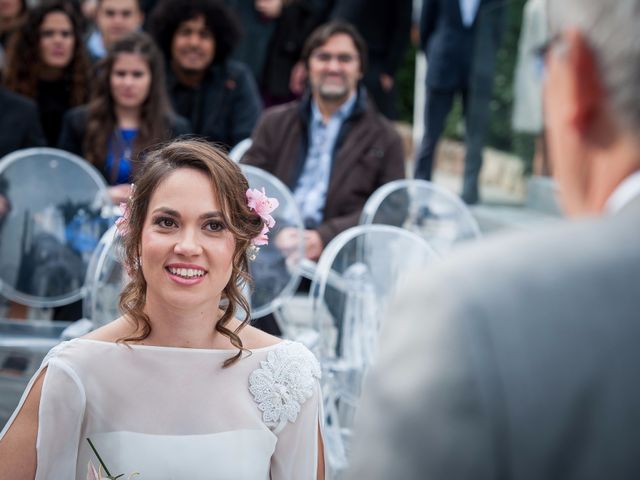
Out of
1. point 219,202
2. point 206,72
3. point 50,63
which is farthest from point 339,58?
point 219,202

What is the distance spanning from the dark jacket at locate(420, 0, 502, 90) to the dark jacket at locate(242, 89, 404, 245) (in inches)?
81.8

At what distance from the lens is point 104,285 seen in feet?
12.6

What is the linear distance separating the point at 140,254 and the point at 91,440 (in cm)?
47

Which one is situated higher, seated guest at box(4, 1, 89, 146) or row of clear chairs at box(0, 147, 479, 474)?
seated guest at box(4, 1, 89, 146)

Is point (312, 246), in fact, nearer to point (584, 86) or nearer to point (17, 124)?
point (17, 124)

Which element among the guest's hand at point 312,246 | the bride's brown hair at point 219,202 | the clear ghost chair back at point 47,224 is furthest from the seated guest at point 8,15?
the bride's brown hair at point 219,202

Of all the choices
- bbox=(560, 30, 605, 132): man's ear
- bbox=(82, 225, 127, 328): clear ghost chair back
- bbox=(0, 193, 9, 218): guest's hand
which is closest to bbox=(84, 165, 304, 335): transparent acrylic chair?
bbox=(82, 225, 127, 328): clear ghost chair back

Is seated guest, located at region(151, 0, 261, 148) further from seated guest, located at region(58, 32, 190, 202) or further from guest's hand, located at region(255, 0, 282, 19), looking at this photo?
guest's hand, located at region(255, 0, 282, 19)

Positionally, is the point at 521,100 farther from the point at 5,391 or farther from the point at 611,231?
the point at 611,231

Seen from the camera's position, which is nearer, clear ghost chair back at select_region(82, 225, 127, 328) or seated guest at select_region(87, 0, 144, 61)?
clear ghost chair back at select_region(82, 225, 127, 328)

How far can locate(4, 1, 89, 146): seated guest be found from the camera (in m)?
6.02

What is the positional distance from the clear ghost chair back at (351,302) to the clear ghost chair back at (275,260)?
39 cm

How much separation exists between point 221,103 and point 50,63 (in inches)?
39.3

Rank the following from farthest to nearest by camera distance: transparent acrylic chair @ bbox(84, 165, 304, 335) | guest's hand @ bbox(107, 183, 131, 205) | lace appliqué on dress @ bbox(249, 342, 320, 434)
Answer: guest's hand @ bbox(107, 183, 131, 205) < transparent acrylic chair @ bbox(84, 165, 304, 335) < lace appliqué on dress @ bbox(249, 342, 320, 434)
